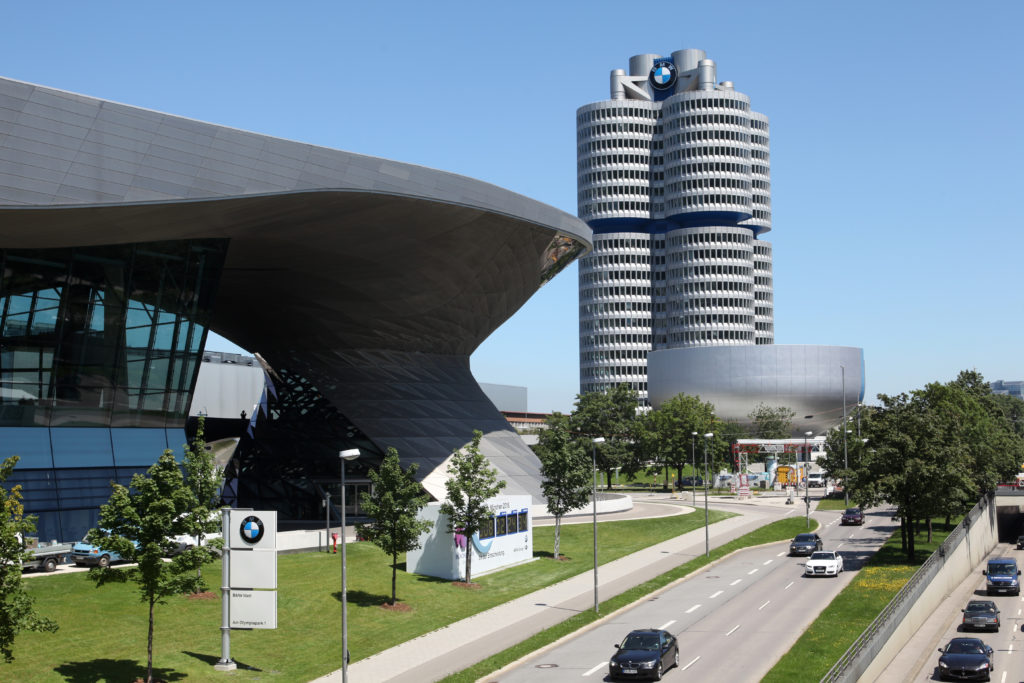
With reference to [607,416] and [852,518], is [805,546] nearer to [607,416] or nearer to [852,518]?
[852,518]

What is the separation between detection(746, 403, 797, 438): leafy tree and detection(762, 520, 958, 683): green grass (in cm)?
9523

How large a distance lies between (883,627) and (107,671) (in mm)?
23180

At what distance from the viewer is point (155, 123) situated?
44.8 meters

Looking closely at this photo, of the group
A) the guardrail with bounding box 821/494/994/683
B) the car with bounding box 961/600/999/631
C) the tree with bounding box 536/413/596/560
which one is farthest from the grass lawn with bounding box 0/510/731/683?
the car with bounding box 961/600/999/631

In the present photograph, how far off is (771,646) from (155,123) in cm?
3151

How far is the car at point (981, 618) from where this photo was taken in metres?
41.8

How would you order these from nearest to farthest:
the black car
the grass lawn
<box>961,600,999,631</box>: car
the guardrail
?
the guardrail → the grass lawn → the black car → <box>961,600,999,631</box>: car

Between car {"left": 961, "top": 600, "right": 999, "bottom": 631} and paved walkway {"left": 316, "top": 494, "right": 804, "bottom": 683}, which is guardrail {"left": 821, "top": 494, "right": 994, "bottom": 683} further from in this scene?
paved walkway {"left": 316, "top": 494, "right": 804, "bottom": 683}

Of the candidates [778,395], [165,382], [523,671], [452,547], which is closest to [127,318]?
[165,382]

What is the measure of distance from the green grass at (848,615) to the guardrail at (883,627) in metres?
1.00

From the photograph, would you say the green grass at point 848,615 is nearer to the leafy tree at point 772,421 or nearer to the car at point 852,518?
the car at point 852,518

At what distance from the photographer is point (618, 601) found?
148 feet

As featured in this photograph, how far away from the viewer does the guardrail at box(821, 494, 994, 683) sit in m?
28.3

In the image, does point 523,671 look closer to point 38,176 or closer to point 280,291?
point 38,176
